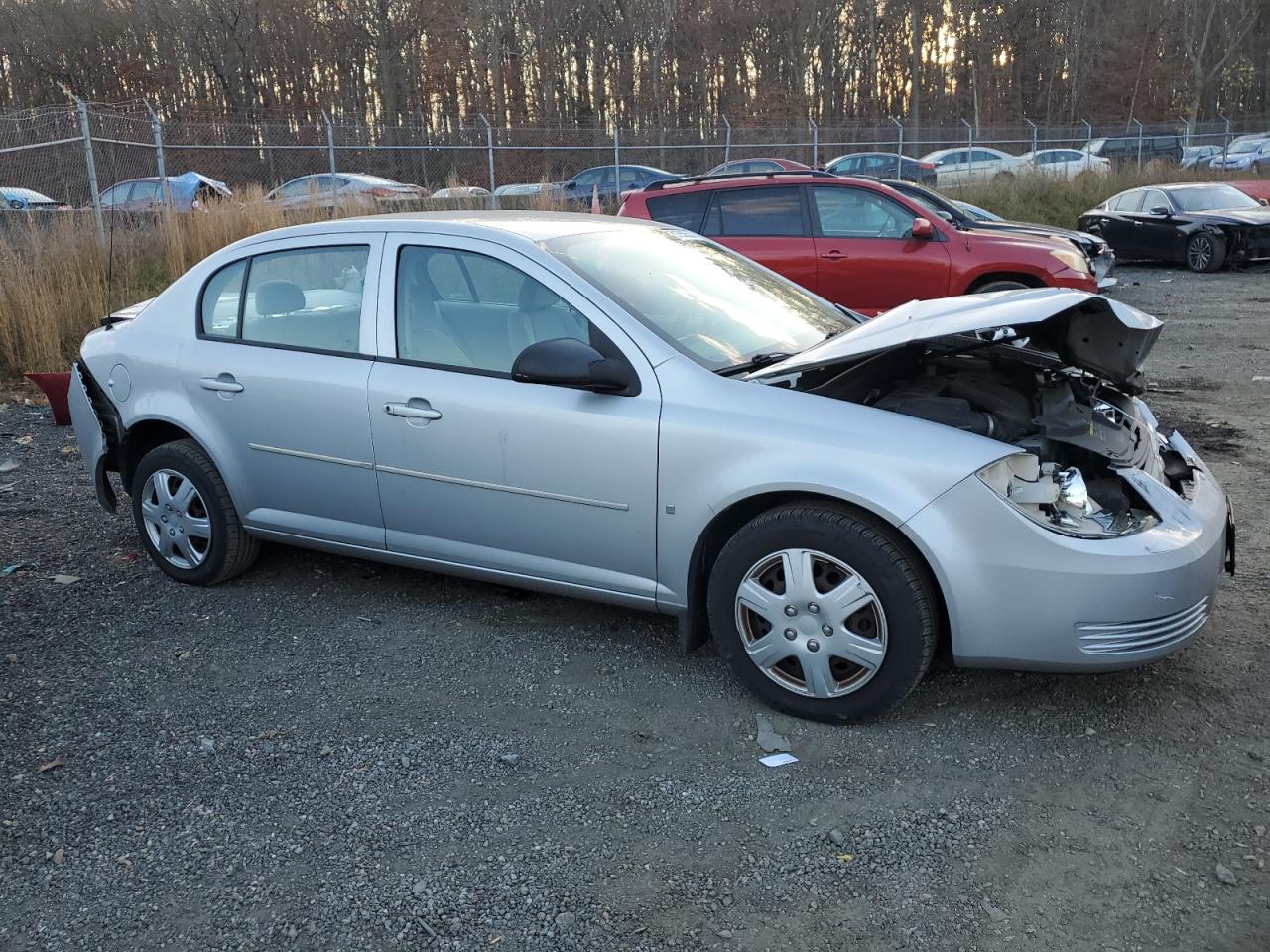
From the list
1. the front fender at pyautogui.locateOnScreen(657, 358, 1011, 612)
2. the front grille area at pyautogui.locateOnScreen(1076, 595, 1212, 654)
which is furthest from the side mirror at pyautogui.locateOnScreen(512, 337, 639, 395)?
the front grille area at pyautogui.locateOnScreen(1076, 595, 1212, 654)

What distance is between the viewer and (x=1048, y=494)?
348cm

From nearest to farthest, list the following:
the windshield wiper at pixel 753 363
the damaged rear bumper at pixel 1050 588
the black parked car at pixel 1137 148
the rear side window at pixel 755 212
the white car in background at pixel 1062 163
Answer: the damaged rear bumper at pixel 1050 588
the windshield wiper at pixel 753 363
the rear side window at pixel 755 212
the white car in background at pixel 1062 163
the black parked car at pixel 1137 148

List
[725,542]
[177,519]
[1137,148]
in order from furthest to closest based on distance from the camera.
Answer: [1137,148] → [177,519] → [725,542]

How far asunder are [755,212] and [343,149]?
9096 mm

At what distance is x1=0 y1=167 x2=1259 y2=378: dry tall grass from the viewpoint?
10031mm

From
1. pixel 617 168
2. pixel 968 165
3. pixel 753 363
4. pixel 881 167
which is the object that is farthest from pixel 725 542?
pixel 968 165

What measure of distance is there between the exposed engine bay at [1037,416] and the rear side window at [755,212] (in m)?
6.51

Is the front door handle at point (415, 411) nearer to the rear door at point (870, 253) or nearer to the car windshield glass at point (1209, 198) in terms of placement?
the rear door at point (870, 253)

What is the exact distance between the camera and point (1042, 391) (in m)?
4.25

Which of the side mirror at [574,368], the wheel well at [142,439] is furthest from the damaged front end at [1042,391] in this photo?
the wheel well at [142,439]

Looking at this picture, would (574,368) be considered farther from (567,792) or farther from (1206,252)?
(1206,252)

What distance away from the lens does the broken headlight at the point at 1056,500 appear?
342 cm

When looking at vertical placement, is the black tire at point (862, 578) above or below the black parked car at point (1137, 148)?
below

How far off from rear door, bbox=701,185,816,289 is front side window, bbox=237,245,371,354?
21.7 feet
